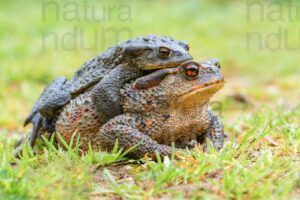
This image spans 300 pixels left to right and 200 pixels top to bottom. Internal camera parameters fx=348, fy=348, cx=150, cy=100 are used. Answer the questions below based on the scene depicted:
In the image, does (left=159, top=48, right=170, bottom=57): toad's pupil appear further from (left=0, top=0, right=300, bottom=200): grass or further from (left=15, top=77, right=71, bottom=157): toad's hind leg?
(left=15, top=77, right=71, bottom=157): toad's hind leg

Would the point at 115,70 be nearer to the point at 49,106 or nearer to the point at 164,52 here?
the point at 164,52

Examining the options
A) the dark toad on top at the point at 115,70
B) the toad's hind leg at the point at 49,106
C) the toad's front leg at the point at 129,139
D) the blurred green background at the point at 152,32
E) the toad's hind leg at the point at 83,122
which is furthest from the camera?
the blurred green background at the point at 152,32

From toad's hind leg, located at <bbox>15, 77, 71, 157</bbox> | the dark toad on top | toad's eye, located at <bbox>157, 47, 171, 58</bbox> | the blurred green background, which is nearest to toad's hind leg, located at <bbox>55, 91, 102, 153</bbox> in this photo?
the dark toad on top

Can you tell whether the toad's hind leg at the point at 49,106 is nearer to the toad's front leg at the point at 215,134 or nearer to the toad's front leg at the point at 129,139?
the toad's front leg at the point at 129,139

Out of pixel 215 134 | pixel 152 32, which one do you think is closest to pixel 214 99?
pixel 215 134

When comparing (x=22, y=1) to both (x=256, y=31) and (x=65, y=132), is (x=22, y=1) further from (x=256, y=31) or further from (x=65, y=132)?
(x=65, y=132)

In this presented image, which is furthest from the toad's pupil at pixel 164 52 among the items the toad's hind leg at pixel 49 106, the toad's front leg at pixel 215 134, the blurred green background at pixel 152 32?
the blurred green background at pixel 152 32
